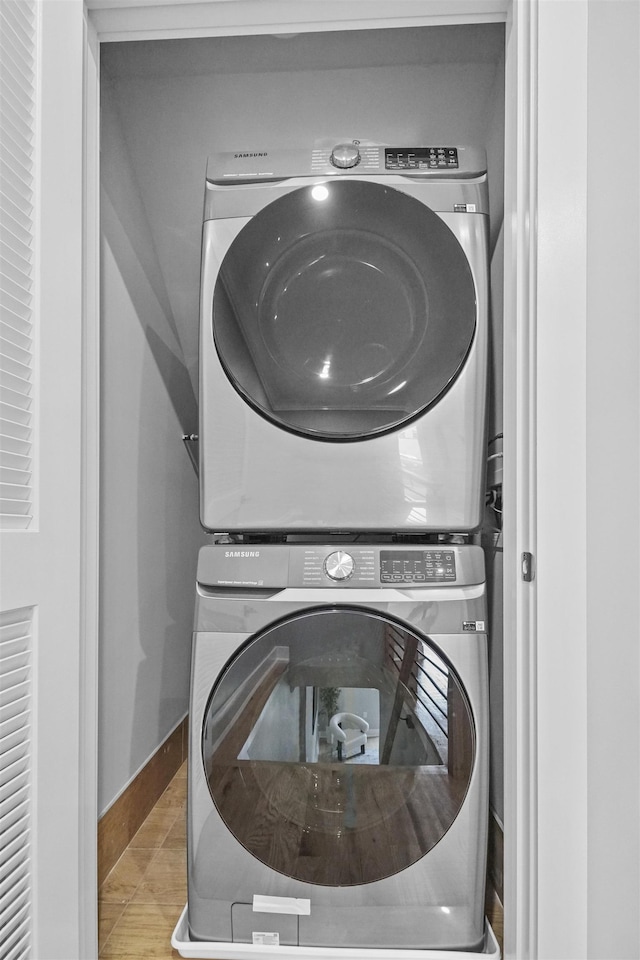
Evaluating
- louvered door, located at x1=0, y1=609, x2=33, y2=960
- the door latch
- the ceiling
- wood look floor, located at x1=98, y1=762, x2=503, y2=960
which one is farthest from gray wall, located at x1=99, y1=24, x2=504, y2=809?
the door latch

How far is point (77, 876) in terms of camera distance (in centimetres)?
117

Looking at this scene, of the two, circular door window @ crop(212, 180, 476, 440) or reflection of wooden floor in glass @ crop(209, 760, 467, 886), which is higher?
circular door window @ crop(212, 180, 476, 440)

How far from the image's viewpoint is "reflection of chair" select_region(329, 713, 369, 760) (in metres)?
1.28

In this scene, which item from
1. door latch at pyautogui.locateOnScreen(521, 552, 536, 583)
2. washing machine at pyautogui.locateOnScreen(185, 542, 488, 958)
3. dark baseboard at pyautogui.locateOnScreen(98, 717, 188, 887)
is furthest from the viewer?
dark baseboard at pyautogui.locateOnScreen(98, 717, 188, 887)

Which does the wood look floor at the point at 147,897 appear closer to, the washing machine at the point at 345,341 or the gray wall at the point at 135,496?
the gray wall at the point at 135,496

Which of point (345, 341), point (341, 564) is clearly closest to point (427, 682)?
point (341, 564)

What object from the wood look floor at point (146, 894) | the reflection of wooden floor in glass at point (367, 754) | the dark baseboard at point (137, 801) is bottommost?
the wood look floor at point (146, 894)

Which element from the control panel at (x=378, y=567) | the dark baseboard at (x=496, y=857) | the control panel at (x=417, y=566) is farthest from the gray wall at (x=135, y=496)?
the dark baseboard at (x=496, y=857)

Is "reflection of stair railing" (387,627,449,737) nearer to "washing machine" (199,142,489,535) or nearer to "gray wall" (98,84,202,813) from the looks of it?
"washing machine" (199,142,489,535)

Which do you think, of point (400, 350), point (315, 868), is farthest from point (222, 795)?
point (400, 350)

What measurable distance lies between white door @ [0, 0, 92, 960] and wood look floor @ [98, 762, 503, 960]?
0.20 meters

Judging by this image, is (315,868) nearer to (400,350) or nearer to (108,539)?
(108,539)

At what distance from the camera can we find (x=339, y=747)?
4.20 feet

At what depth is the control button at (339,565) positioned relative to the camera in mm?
1323
